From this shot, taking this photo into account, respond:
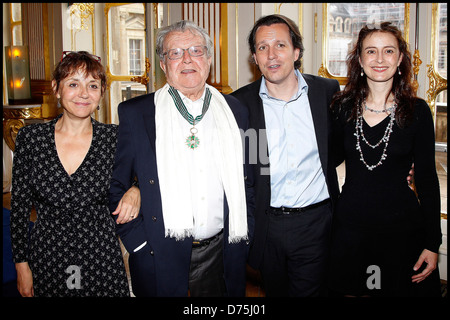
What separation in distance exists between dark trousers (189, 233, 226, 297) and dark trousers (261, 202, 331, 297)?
0.31 m

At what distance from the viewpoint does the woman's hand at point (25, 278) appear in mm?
1759

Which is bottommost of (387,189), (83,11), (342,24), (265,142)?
(387,189)

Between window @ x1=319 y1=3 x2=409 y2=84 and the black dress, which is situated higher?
window @ x1=319 y1=3 x2=409 y2=84

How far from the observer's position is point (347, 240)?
77.1 inches

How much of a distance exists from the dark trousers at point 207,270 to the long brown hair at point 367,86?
2.97 feet

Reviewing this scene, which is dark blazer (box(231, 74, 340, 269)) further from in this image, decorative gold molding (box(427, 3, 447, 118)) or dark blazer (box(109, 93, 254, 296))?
decorative gold molding (box(427, 3, 447, 118))

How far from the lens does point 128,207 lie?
5.85ft

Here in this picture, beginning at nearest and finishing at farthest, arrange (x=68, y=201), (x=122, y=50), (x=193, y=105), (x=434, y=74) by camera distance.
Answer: (x=68, y=201), (x=193, y=105), (x=434, y=74), (x=122, y=50)

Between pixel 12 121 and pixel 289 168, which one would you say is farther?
pixel 12 121

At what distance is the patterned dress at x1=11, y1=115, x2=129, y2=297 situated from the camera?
5.66ft

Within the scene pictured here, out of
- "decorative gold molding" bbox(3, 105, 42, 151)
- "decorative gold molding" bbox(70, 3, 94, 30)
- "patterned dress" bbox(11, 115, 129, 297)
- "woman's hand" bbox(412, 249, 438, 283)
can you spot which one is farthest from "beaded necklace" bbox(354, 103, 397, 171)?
"decorative gold molding" bbox(70, 3, 94, 30)

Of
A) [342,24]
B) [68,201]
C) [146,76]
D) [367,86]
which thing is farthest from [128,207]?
[146,76]

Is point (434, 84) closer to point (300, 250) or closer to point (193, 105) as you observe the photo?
point (300, 250)

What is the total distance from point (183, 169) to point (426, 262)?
122cm
